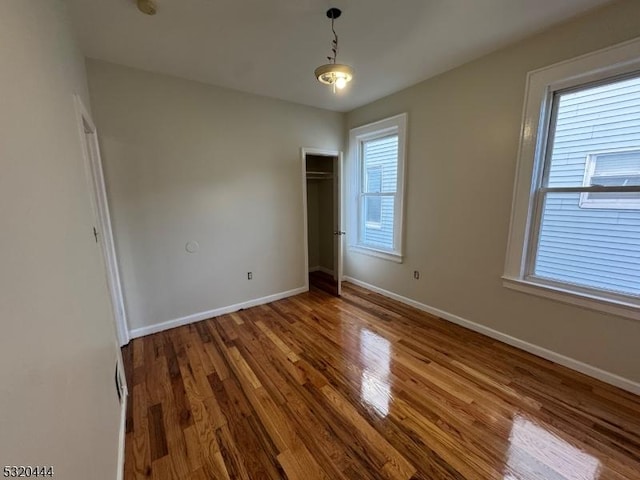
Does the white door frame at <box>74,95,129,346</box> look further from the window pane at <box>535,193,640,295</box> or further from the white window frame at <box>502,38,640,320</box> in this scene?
the window pane at <box>535,193,640,295</box>

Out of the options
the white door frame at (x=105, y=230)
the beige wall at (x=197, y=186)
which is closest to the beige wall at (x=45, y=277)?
the white door frame at (x=105, y=230)

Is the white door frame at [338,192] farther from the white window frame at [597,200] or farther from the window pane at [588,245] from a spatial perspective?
the white window frame at [597,200]

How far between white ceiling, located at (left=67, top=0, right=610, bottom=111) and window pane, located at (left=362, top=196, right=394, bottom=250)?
159 cm

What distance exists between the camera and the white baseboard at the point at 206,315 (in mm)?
2870

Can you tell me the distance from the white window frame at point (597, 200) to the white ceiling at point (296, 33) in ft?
3.34

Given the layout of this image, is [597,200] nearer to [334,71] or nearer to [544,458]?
[544,458]

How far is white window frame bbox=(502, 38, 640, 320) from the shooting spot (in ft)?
6.17

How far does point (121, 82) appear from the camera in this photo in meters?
2.53

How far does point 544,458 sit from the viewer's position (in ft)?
4.93

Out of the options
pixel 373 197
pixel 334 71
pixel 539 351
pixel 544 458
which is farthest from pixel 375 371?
pixel 373 197

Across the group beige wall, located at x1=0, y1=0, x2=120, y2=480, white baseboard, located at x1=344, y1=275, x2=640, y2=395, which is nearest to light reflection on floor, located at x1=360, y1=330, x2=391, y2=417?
white baseboard, located at x1=344, y1=275, x2=640, y2=395

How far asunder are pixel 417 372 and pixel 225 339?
190cm

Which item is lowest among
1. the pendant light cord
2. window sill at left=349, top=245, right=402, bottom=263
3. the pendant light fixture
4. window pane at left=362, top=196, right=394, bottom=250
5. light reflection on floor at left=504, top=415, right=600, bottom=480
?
light reflection on floor at left=504, top=415, right=600, bottom=480

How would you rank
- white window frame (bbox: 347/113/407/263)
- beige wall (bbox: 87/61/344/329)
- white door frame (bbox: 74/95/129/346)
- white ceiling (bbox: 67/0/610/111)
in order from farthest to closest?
white window frame (bbox: 347/113/407/263) → beige wall (bbox: 87/61/344/329) → white door frame (bbox: 74/95/129/346) → white ceiling (bbox: 67/0/610/111)
